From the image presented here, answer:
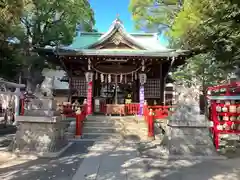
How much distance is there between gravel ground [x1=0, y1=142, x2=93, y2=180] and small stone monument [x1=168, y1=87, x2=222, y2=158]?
3.24 metres

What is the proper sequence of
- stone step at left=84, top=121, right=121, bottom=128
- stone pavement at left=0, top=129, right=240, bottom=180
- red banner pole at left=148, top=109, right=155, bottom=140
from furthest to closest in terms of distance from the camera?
stone step at left=84, top=121, right=121, bottom=128 → red banner pole at left=148, top=109, right=155, bottom=140 → stone pavement at left=0, top=129, right=240, bottom=180

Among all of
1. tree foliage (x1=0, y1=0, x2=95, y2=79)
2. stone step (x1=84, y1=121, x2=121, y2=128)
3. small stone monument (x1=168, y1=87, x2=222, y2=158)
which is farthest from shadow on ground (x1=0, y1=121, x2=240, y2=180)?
tree foliage (x1=0, y1=0, x2=95, y2=79)

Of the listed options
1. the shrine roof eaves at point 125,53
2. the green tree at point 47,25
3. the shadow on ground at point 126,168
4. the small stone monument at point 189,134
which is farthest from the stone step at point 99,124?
the green tree at point 47,25

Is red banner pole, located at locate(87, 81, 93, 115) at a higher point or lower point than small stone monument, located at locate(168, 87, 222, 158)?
higher

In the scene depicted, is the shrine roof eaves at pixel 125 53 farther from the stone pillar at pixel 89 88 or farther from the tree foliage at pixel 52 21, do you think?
the tree foliage at pixel 52 21

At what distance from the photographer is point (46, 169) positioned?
22.6ft

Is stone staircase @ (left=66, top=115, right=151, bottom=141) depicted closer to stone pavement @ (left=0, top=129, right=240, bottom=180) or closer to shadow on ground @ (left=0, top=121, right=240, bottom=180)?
stone pavement @ (left=0, top=129, right=240, bottom=180)

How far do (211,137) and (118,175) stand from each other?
462cm

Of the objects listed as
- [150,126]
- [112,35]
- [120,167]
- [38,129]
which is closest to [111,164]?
[120,167]

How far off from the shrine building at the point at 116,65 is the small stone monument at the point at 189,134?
7.01m

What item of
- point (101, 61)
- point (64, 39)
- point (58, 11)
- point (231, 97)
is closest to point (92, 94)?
point (101, 61)

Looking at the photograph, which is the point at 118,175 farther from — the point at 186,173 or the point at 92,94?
the point at 92,94

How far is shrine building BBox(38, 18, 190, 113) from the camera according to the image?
53.3 feet

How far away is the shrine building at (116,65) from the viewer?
53.3ft
